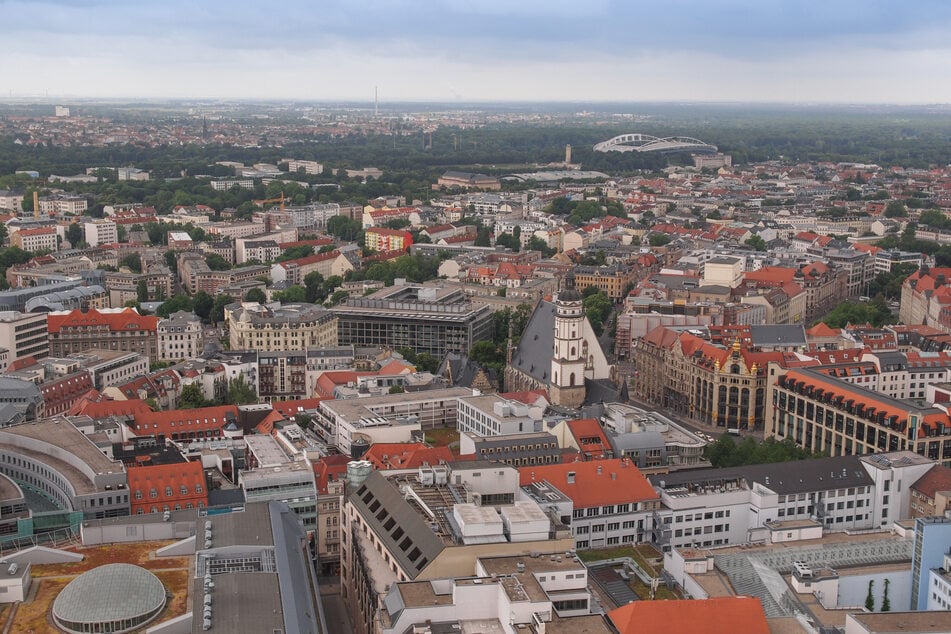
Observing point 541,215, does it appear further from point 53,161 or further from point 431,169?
point 53,161

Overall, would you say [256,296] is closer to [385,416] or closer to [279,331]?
[279,331]

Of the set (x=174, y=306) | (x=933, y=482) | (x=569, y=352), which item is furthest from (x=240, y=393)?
(x=933, y=482)

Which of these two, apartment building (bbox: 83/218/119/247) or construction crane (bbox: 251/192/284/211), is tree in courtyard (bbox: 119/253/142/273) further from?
construction crane (bbox: 251/192/284/211)

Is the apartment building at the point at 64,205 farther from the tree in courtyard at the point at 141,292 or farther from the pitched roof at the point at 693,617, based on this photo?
the pitched roof at the point at 693,617

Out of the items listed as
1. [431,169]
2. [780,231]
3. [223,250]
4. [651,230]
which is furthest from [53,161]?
[780,231]

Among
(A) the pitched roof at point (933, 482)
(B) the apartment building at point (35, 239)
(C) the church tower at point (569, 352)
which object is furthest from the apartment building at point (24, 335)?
Result: (A) the pitched roof at point (933, 482)
